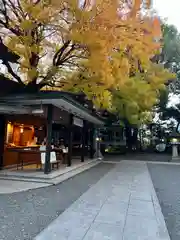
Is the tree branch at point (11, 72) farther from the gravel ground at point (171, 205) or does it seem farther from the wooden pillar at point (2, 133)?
the gravel ground at point (171, 205)

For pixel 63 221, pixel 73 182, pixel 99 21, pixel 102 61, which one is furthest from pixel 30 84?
pixel 63 221

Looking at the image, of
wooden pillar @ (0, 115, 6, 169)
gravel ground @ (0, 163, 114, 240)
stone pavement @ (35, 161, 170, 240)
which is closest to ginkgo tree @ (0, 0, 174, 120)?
wooden pillar @ (0, 115, 6, 169)

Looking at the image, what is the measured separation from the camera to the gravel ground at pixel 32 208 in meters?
3.79

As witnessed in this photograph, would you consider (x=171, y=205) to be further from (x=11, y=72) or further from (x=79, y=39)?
(x=11, y=72)

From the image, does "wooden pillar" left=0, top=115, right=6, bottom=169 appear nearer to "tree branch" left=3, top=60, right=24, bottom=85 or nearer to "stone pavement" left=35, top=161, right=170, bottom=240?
"tree branch" left=3, top=60, right=24, bottom=85

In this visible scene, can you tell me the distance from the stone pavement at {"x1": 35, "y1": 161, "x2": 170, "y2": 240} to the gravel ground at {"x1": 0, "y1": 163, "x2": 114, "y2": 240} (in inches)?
7.8

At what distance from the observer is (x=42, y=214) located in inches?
182

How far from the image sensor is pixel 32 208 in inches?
197

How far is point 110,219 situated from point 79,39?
628cm

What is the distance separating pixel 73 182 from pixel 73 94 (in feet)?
20.7

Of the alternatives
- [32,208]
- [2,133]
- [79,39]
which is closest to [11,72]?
[2,133]

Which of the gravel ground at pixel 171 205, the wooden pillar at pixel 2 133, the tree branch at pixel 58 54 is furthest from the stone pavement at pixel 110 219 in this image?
the tree branch at pixel 58 54

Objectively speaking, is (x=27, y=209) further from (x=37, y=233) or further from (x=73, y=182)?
(x=73, y=182)

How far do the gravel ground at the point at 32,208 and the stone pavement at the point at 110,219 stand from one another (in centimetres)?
20
